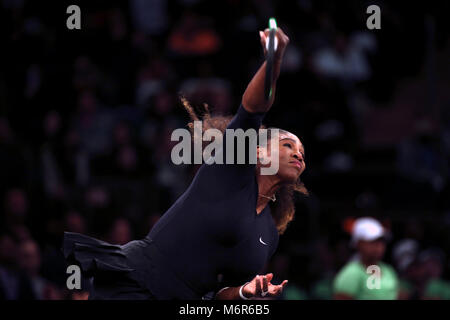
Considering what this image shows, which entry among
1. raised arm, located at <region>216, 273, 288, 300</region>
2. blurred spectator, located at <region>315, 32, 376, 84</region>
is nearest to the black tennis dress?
raised arm, located at <region>216, 273, 288, 300</region>

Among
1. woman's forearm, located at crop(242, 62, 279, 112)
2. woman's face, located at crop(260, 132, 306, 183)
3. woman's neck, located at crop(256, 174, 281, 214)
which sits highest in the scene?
woman's forearm, located at crop(242, 62, 279, 112)

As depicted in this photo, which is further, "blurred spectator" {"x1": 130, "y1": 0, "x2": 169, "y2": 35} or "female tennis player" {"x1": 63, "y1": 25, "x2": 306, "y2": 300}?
"blurred spectator" {"x1": 130, "y1": 0, "x2": 169, "y2": 35}

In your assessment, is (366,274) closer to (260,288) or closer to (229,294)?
(229,294)

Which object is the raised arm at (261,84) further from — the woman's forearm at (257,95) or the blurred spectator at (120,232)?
the blurred spectator at (120,232)

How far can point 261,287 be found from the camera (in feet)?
10.1

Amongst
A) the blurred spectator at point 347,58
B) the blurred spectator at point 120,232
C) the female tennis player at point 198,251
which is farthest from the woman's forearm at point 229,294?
the blurred spectator at point 347,58

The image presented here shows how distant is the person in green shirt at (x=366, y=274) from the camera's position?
542cm

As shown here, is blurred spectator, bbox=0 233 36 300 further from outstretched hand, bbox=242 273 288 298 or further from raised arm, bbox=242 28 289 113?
raised arm, bbox=242 28 289 113

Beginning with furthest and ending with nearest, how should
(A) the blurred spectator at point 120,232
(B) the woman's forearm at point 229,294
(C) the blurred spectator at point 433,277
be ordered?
1. (C) the blurred spectator at point 433,277
2. (A) the blurred spectator at point 120,232
3. (B) the woman's forearm at point 229,294

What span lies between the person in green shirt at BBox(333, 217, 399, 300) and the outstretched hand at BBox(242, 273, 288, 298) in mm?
2325

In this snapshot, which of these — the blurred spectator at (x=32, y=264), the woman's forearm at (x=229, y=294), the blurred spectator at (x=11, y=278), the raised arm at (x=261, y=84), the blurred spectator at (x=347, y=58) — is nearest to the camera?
the raised arm at (x=261, y=84)

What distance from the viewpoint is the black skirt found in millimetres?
3203

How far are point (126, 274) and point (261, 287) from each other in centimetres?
51

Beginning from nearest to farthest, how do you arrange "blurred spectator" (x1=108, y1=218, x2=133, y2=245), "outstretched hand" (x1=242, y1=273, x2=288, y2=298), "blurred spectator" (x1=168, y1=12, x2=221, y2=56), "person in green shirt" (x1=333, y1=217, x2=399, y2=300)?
1. "outstretched hand" (x1=242, y1=273, x2=288, y2=298)
2. "person in green shirt" (x1=333, y1=217, x2=399, y2=300)
3. "blurred spectator" (x1=108, y1=218, x2=133, y2=245)
4. "blurred spectator" (x1=168, y1=12, x2=221, y2=56)
